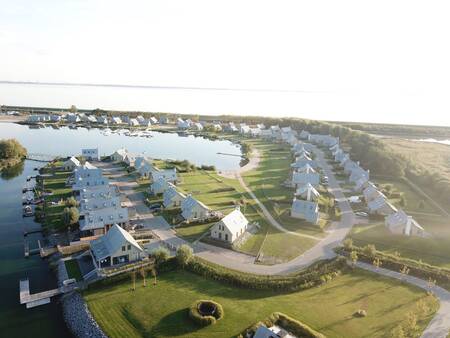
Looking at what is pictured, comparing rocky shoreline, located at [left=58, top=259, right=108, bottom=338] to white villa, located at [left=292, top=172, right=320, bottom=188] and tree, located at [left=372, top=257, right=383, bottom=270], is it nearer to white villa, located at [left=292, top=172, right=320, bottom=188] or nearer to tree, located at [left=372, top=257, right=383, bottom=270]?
tree, located at [left=372, top=257, right=383, bottom=270]

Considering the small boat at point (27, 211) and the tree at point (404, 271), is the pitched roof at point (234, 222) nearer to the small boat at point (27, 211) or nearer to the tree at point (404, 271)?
the tree at point (404, 271)

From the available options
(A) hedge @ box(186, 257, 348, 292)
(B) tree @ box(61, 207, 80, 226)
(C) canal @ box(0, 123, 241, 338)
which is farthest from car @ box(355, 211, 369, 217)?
(B) tree @ box(61, 207, 80, 226)

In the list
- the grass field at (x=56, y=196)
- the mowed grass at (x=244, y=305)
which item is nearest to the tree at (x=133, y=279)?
the mowed grass at (x=244, y=305)

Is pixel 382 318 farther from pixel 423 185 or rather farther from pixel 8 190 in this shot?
pixel 8 190

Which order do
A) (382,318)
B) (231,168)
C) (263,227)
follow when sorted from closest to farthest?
(382,318) → (263,227) → (231,168)

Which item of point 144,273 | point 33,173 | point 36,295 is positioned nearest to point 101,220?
point 144,273

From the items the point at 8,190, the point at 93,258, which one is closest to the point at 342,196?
the point at 93,258
